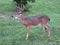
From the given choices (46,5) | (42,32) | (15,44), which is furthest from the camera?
(46,5)

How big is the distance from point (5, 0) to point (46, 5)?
371cm

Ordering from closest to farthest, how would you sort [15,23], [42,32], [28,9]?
[42,32], [15,23], [28,9]

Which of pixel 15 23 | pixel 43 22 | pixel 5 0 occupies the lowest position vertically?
pixel 5 0

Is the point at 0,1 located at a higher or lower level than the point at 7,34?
lower

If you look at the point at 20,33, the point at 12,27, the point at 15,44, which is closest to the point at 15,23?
the point at 12,27

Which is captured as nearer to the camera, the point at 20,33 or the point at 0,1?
the point at 20,33

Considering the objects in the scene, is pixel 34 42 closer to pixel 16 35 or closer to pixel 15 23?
pixel 16 35

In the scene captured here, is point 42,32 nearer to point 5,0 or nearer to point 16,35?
point 16,35

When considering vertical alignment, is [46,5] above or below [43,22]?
below

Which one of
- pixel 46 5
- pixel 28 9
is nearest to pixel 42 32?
pixel 28 9

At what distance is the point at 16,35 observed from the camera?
912 centimetres

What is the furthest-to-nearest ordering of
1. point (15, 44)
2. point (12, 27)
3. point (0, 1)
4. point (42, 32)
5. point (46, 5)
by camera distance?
point (0, 1) → point (46, 5) → point (12, 27) → point (42, 32) → point (15, 44)

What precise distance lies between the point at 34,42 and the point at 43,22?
104cm

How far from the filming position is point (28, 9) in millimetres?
15664
